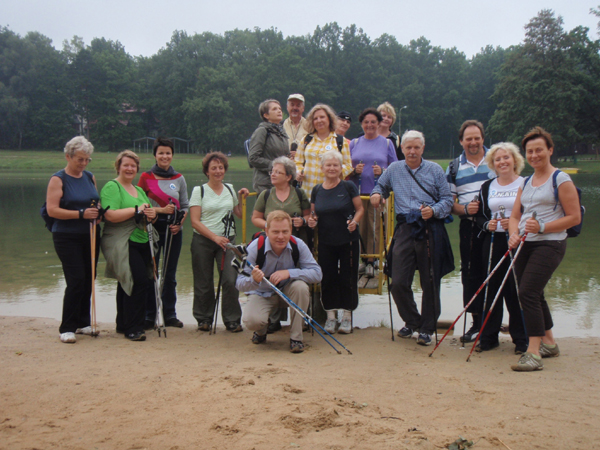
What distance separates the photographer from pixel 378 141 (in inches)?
265

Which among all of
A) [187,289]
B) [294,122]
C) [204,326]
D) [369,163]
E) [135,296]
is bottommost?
[187,289]

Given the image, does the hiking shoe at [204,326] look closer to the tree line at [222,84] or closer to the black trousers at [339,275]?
the black trousers at [339,275]

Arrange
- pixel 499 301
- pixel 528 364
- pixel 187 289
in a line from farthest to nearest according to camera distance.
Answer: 1. pixel 187 289
2. pixel 499 301
3. pixel 528 364

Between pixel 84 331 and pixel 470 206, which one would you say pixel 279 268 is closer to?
pixel 470 206

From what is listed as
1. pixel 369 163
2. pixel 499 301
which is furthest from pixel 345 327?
pixel 369 163

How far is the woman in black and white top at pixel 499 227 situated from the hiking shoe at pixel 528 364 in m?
0.53

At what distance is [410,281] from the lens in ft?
18.2

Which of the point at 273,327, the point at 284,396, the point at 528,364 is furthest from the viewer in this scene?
the point at 273,327

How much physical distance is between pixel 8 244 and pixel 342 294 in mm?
9008

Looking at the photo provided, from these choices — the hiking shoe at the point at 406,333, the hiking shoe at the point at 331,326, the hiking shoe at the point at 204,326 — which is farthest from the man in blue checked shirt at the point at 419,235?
the hiking shoe at the point at 204,326

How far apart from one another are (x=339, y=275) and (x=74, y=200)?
265cm

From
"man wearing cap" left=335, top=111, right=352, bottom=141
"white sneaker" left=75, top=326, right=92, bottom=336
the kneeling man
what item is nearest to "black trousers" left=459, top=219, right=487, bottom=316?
the kneeling man

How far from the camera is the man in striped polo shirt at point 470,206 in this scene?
548 cm

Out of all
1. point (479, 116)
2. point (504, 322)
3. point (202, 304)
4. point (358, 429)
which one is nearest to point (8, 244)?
point (202, 304)
